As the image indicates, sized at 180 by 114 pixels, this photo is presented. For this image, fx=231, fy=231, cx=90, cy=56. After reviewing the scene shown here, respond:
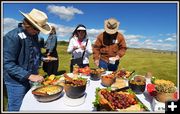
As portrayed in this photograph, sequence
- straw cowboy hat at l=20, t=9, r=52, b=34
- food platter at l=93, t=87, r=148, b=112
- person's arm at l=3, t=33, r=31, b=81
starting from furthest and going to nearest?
straw cowboy hat at l=20, t=9, r=52, b=34
person's arm at l=3, t=33, r=31, b=81
food platter at l=93, t=87, r=148, b=112

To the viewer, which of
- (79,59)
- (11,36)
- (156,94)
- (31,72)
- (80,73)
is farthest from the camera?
(79,59)

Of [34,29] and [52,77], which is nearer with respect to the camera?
[34,29]

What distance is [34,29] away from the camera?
3350mm

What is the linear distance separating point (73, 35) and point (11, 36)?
274 cm

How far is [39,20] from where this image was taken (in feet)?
11.5

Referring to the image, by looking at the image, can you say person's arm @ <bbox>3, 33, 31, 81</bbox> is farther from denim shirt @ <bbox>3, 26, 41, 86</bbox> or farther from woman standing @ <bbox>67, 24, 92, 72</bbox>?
woman standing @ <bbox>67, 24, 92, 72</bbox>

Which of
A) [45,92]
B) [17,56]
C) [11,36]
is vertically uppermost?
[11,36]

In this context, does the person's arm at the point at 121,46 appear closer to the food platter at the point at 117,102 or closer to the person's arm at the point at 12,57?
the food platter at the point at 117,102

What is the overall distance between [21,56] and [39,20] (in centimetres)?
62

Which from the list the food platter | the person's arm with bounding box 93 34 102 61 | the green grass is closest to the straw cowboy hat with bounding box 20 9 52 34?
the food platter

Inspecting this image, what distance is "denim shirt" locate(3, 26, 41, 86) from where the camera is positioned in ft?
10.4

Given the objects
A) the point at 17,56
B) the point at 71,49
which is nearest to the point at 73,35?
the point at 71,49

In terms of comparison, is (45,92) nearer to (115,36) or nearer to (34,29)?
(34,29)

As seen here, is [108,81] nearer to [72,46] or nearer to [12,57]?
[12,57]
